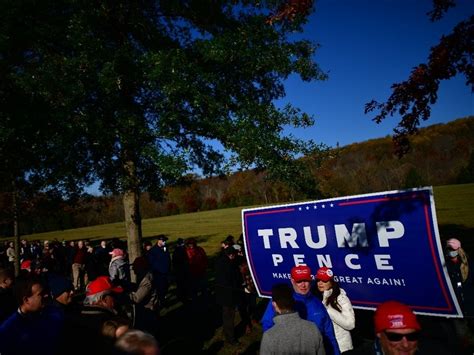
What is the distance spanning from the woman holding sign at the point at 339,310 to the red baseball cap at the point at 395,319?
5.91 feet

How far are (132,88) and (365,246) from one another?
791 centimetres

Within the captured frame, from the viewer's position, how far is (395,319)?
8.05 feet

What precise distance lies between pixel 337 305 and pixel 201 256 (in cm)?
727

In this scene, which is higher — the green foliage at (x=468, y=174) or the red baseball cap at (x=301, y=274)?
the green foliage at (x=468, y=174)

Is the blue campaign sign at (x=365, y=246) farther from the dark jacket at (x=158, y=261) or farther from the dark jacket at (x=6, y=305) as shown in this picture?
the dark jacket at (x=158, y=261)

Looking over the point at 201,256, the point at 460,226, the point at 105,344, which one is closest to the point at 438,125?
the point at 460,226

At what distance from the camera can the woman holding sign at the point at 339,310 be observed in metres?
4.23

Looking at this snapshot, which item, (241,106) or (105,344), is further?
(241,106)

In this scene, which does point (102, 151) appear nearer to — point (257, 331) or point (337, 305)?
point (257, 331)

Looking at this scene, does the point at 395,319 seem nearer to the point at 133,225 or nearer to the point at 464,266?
the point at 464,266

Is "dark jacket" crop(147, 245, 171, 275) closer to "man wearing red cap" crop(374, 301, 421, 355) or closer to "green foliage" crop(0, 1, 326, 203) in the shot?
"green foliage" crop(0, 1, 326, 203)

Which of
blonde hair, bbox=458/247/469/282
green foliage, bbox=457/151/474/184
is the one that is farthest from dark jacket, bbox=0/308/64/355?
green foliage, bbox=457/151/474/184

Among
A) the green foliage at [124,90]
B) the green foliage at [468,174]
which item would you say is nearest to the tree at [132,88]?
the green foliage at [124,90]

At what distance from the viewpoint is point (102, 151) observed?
9.92 m
